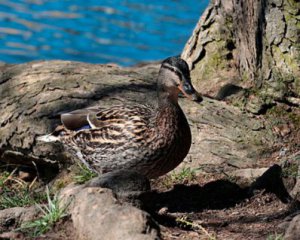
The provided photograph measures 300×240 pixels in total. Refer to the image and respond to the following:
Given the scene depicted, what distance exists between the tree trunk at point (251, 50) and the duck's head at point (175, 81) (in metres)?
1.45

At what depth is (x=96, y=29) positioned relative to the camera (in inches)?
746

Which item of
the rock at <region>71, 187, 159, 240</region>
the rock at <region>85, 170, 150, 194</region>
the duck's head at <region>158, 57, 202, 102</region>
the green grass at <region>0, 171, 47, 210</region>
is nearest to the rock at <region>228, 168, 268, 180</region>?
the duck's head at <region>158, 57, 202, 102</region>

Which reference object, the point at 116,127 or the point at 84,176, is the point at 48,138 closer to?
the point at 84,176

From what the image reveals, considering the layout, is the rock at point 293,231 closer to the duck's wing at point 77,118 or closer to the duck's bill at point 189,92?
the duck's bill at point 189,92

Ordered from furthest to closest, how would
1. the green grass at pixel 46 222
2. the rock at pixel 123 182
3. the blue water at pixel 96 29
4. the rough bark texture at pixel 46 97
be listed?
the blue water at pixel 96 29 < the rough bark texture at pixel 46 97 < the rock at pixel 123 182 < the green grass at pixel 46 222

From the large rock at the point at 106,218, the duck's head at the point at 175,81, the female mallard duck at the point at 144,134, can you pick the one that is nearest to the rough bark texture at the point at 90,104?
the female mallard duck at the point at 144,134

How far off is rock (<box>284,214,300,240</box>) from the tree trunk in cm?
307

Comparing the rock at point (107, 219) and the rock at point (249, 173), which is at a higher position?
the rock at point (107, 219)

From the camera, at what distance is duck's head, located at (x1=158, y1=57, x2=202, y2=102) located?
7.26m

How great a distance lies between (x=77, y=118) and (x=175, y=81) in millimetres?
1056

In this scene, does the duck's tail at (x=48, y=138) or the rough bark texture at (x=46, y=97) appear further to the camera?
the rough bark texture at (x=46, y=97)

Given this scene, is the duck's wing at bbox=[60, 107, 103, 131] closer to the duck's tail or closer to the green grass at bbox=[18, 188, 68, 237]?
the duck's tail

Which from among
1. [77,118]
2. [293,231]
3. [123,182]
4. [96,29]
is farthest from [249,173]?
[96,29]

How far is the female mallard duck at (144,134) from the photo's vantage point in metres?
7.19
